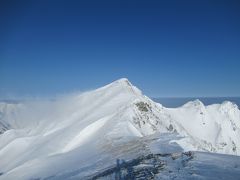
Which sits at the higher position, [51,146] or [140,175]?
[51,146]

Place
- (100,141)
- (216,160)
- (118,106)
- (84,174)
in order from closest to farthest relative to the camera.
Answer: (216,160), (84,174), (100,141), (118,106)

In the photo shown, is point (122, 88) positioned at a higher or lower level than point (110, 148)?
higher

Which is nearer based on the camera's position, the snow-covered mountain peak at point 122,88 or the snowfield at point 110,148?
the snowfield at point 110,148

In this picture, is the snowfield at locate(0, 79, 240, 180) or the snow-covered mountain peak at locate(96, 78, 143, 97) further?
the snow-covered mountain peak at locate(96, 78, 143, 97)

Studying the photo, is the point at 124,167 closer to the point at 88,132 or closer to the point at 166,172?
the point at 166,172

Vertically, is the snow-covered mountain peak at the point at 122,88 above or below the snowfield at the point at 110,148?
above

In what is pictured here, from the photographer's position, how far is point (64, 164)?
56.5 metres

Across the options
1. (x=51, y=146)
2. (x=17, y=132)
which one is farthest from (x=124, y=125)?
(x=17, y=132)

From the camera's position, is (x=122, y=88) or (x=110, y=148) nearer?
(x=110, y=148)

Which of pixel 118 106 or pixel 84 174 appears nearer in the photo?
pixel 84 174

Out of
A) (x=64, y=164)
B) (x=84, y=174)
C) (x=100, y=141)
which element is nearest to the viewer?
(x=84, y=174)

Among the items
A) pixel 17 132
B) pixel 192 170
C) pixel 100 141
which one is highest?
pixel 17 132

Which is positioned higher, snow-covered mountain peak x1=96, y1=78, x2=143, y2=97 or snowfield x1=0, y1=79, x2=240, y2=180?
snow-covered mountain peak x1=96, y1=78, x2=143, y2=97

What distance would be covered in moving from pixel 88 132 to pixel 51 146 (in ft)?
32.1
